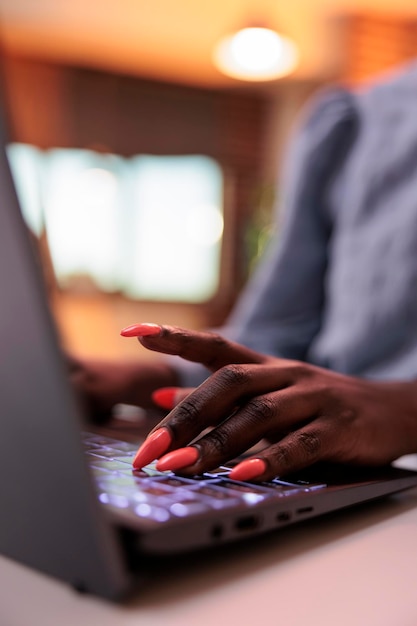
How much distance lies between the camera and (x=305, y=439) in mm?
437

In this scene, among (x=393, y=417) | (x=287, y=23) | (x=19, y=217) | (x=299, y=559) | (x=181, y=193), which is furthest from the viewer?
(x=181, y=193)

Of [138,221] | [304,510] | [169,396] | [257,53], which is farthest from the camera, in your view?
[138,221]

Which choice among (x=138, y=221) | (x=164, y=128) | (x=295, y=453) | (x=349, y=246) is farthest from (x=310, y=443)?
(x=164, y=128)

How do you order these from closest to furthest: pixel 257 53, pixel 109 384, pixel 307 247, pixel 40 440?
pixel 40 440 < pixel 109 384 < pixel 307 247 < pixel 257 53

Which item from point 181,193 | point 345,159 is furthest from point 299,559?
point 181,193

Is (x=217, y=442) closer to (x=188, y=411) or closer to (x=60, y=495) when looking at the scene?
(x=188, y=411)

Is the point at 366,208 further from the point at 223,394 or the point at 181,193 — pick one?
the point at 181,193

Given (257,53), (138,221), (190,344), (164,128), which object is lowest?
(190,344)

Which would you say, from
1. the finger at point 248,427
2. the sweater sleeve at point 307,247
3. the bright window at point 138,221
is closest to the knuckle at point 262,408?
the finger at point 248,427

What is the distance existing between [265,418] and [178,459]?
7cm

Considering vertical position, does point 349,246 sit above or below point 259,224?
below

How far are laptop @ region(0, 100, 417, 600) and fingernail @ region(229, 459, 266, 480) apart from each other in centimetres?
3

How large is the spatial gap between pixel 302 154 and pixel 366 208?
0.18 m

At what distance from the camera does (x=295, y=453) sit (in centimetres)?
43
